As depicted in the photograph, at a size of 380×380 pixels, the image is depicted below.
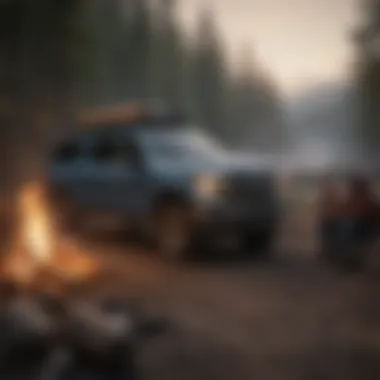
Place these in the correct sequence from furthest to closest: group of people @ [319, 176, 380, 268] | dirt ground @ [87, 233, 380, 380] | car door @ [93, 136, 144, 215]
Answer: car door @ [93, 136, 144, 215] → group of people @ [319, 176, 380, 268] → dirt ground @ [87, 233, 380, 380]

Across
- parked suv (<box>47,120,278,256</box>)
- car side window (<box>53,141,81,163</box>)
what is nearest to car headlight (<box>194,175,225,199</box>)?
parked suv (<box>47,120,278,256</box>)

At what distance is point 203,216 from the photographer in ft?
8.15

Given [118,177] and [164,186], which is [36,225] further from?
[164,186]

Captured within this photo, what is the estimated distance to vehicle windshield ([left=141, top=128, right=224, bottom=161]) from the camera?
7.83 ft

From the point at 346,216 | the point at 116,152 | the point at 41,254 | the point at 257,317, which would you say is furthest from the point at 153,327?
the point at 346,216

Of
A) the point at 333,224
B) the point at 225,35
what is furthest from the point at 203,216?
the point at 225,35

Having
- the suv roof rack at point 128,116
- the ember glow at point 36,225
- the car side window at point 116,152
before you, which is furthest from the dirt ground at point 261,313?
the suv roof rack at point 128,116

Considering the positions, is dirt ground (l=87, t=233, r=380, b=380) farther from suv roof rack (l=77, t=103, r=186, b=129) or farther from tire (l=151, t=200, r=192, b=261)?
suv roof rack (l=77, t=103, r=186, b=129)

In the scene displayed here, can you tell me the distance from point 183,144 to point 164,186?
14 cm

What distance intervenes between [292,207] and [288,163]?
137 mm

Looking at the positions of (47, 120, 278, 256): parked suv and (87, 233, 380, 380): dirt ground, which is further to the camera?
(47, 120, 278, 256): parked suv

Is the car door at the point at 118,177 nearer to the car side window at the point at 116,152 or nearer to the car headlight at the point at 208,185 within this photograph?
the car side window at the point at 116,152

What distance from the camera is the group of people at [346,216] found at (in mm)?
2369

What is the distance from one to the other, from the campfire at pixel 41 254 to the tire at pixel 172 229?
0.66 feet
